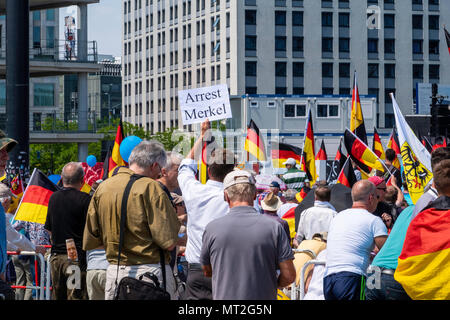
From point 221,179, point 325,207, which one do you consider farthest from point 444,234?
point 325,207

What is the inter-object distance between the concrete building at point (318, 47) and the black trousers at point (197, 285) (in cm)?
9498

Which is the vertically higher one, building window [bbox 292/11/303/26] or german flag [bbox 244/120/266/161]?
building window [bbox 292/11/303/26]

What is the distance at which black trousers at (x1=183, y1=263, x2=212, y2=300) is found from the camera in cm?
801

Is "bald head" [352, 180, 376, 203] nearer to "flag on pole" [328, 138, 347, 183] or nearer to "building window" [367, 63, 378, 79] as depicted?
"flag on pole" [328, 138, 347, 183]

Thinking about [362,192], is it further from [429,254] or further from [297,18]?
[297,18]

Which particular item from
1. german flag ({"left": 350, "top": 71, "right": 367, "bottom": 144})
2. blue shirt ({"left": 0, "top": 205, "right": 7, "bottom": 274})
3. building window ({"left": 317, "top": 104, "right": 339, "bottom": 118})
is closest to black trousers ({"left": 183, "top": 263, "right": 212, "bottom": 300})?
blue shirt ({"left": 0, "top": 205, "right": 7, "bottom": 274})

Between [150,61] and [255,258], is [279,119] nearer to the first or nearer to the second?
[150,61]

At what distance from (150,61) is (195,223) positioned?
11608cm

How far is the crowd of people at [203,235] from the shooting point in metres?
6.70

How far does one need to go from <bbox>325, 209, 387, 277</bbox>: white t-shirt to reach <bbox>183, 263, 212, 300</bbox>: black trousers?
3.73 feet

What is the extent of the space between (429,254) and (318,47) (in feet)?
334

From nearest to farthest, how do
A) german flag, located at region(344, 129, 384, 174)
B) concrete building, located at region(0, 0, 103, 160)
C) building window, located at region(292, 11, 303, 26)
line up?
german flag, located at region(344, 129, 384, 174) < concrete building, located at region(0, 0, 103, 160) < building window, located at region(292, 11, 303, 26)

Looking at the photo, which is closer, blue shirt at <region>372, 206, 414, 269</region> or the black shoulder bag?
blue shirt at <region>372, 206, 414, 269</region>

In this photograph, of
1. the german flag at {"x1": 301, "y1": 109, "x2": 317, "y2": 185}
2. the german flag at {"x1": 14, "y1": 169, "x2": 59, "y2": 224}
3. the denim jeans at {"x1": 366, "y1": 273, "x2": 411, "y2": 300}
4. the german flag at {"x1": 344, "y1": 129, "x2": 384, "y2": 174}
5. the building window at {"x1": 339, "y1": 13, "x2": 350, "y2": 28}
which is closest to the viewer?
the denim jeans at {"x1": 366, "y1": 273, "x2": 411, "y2": 300}
